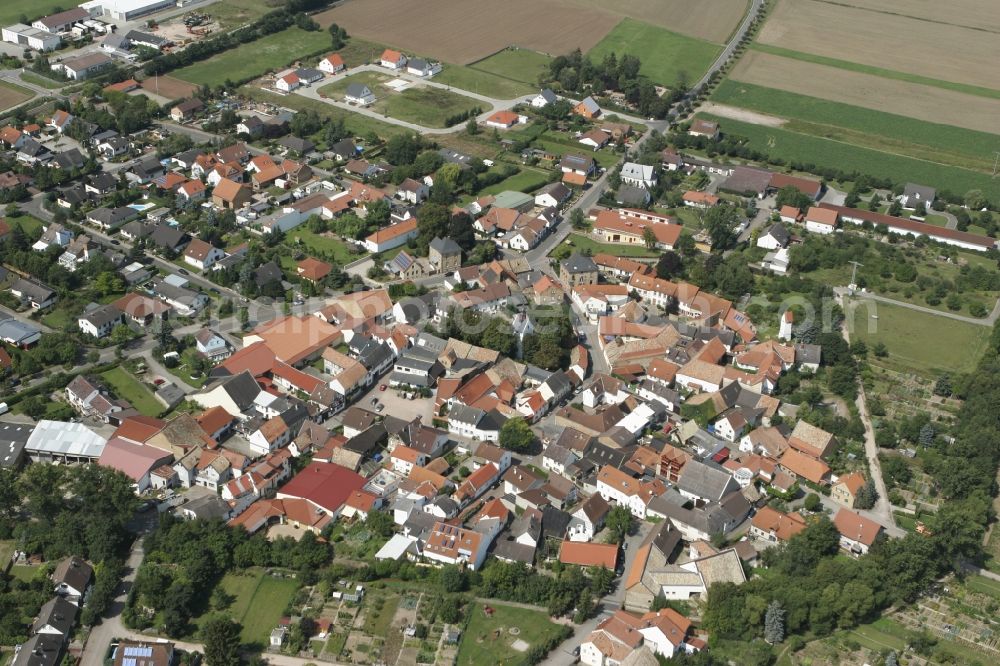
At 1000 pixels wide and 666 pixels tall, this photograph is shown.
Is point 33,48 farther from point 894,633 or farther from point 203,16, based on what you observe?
point 894,633

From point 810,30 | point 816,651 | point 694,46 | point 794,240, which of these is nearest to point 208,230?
point 794,240

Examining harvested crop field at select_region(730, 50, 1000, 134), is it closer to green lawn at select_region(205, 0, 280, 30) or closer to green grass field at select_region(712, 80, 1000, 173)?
green grass field at select_region(712, 80, 1000, 173)

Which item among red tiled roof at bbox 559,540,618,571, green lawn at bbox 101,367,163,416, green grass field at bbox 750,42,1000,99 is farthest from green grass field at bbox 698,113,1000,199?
green lawn at bbox 101,367,163,416

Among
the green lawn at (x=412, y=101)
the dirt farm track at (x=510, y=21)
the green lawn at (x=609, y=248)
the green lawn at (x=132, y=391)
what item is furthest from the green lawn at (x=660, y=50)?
the green lawn at (x=132, y=391)

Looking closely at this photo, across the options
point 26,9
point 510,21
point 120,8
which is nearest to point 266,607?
point 120,8

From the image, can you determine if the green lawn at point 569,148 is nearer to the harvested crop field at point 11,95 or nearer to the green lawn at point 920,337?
the green lawn at point 920,337

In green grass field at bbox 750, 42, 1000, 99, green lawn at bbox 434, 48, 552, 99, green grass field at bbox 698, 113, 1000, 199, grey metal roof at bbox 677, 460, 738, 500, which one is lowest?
grey metal roof at bbox 677, 460, 738, 500

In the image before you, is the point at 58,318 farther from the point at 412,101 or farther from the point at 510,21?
the point at 510,21
